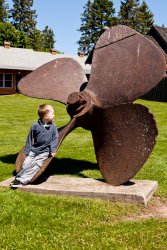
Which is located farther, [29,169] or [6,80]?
[6,80]

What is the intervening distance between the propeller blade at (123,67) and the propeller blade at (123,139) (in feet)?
1.16

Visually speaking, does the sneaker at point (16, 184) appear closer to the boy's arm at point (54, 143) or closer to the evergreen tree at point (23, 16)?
the boy's arm at point (54, 143)

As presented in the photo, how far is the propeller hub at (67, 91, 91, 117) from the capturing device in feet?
19.4

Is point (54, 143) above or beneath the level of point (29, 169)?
above

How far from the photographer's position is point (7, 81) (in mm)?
35000

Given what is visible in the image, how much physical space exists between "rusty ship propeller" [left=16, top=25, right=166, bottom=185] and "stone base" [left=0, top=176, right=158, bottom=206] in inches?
6.7

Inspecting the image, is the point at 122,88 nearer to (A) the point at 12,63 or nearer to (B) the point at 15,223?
(B) the point at 15,223

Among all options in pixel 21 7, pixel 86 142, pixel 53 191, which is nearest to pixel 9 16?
pixel 21 7

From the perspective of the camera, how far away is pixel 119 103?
6.16 metres

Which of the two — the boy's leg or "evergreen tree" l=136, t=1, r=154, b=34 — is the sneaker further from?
"evergreen tree" l=136, t=1, r=154, b=34

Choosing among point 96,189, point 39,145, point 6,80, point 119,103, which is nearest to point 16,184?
point 39,145

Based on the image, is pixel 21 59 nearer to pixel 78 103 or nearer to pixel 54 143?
pixel 78 103

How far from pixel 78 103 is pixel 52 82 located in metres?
1.09

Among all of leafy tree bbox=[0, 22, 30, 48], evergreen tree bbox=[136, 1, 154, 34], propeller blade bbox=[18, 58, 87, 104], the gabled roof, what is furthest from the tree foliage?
propeller blade bbox=[18, 58, 87, 104]
